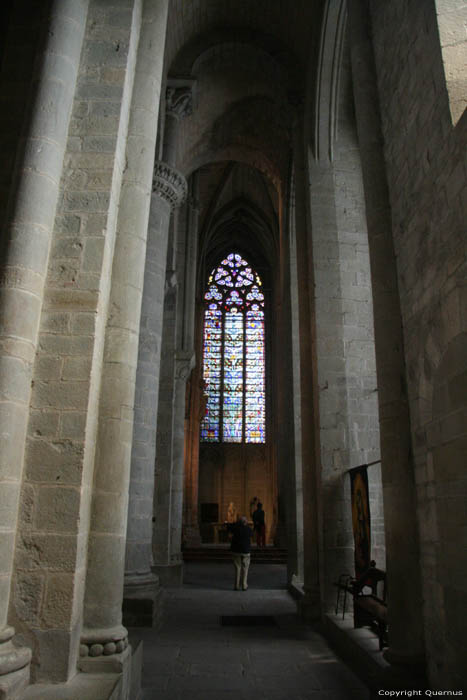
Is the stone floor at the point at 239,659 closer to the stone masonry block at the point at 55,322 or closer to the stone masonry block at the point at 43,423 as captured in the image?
the stone masonry block at the point at 43,423

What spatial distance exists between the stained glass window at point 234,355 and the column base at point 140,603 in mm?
15140

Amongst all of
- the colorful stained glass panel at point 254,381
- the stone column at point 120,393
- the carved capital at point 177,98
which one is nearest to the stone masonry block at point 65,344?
the stone column at point 120,393

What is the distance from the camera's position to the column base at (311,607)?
6637mm

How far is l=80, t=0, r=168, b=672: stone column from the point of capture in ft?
10.3

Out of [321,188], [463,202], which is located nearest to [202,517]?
[321,188]

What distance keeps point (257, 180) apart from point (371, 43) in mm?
12819

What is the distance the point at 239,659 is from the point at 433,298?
3764 mm

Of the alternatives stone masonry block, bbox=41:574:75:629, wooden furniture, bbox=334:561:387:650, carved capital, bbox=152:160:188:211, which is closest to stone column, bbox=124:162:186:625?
carved capital, bbox=152:160:188:211

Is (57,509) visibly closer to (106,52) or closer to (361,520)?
(106,52)

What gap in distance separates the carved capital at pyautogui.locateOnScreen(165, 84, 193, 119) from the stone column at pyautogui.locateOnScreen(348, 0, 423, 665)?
15.7ft

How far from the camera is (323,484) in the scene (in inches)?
264

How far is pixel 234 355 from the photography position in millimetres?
22938

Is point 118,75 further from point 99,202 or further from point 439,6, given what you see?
point 439,6

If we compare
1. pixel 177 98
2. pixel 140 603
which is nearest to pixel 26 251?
pixel 140 603
